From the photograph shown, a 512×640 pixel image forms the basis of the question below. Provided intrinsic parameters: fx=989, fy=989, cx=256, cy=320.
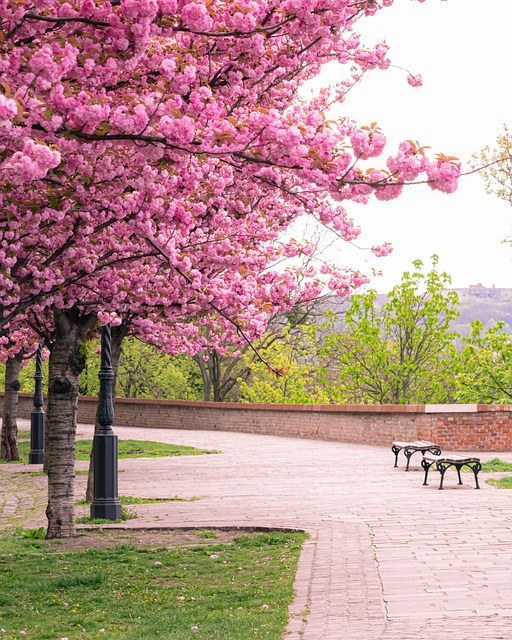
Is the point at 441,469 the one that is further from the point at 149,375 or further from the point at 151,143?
the point at 149,375

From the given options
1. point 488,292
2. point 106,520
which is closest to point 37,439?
point 106,520

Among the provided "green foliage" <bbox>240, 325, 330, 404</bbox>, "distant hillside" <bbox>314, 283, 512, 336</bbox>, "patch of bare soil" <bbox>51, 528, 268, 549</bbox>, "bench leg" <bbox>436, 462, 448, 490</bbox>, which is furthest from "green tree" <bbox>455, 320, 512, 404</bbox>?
"distant hillside" <bbox>314, 283, 512, 336</bbox>

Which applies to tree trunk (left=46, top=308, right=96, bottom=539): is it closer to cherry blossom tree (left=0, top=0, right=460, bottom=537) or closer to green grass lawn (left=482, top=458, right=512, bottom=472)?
cherry blossom tree (left=0, top=0, right=460, bottom=537)

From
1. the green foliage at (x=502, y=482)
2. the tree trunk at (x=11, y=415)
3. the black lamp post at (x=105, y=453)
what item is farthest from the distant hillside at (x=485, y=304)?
the black lamp post at (x=105, y=453)

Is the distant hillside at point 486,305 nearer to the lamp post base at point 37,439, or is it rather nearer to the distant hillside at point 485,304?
the distant hillside at point 485,304

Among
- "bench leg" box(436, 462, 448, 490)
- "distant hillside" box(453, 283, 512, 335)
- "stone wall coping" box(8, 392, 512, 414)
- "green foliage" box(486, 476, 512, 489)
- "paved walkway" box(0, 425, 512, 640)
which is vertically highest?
"distant hillside" box(453, 283, 512, 335)

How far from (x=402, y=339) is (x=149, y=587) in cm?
2615

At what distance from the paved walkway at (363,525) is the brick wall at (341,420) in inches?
47.6

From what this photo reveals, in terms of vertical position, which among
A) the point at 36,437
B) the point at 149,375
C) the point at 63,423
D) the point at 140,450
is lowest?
the point at 140,450

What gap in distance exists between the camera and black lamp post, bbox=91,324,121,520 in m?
13.3

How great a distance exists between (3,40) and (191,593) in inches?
188

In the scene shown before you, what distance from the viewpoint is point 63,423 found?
1219cm

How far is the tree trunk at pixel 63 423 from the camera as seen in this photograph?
12.0 metres

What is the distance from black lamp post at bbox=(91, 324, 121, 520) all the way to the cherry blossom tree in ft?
2.72
